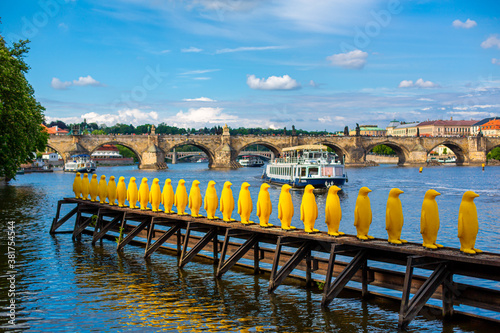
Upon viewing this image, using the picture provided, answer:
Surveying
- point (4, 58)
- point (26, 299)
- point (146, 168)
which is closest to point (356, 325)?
point (26, 299)

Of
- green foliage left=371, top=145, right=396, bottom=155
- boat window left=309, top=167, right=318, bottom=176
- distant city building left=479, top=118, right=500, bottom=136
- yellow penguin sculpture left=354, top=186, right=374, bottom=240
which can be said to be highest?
A: distant city building left=479, top=118, right=500, bottom=136

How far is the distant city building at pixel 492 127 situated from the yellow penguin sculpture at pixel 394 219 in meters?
188

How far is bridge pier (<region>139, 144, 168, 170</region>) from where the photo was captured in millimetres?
110294

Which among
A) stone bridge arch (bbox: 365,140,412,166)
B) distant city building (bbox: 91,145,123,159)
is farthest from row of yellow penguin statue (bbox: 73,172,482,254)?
distant city building (bbox: 91,145,123,159)

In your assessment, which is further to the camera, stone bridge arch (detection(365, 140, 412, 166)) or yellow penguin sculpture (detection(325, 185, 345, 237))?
stone bridge arch (detection(365, 140, 412, 166))

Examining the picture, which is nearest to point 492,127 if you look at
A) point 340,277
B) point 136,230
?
point 136,230

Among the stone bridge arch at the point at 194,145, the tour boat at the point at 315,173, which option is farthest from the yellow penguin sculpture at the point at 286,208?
the stone bridge arch at the point at 194,145

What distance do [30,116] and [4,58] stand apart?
228 inches

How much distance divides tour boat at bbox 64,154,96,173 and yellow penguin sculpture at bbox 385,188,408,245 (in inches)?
3485

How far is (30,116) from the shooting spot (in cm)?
3362

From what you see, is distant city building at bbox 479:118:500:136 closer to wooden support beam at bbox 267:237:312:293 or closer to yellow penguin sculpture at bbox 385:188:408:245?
wooden support beam at bbox 267:237:312:293

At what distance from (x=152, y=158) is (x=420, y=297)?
102139mm

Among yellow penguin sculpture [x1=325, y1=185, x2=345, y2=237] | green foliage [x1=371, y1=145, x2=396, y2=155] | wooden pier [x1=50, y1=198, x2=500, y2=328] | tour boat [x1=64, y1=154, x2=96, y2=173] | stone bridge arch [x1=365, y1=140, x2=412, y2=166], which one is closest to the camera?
wooden pier [x1=50, y1=198, x2=500, y2=328]

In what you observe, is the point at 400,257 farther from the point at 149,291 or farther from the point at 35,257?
the point at 35,257
